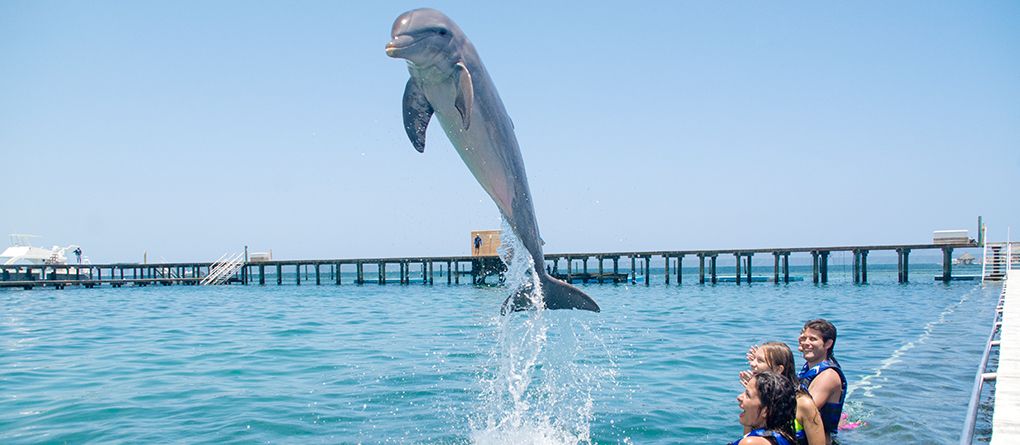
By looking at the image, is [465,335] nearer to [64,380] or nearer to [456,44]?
[64,380]

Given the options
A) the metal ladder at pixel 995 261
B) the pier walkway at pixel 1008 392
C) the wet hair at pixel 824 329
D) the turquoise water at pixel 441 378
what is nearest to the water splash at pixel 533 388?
the turquoise water at pixel 441 378

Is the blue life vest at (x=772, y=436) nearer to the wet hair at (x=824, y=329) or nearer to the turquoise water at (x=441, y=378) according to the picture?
the wet hair at (x=824, y=329)

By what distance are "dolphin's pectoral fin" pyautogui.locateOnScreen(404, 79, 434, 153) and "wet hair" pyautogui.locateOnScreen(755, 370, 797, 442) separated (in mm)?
2689

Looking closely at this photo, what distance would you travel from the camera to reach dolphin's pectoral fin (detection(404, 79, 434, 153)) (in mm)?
5109

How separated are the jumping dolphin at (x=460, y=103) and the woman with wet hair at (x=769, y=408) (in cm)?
233

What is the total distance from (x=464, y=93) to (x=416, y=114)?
1.62ft

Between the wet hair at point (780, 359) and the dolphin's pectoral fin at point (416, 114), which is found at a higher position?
the dolphin's pectoral fin at point (416, 114)

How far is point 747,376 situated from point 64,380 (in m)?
10.1

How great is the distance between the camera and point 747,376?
408 centimetres

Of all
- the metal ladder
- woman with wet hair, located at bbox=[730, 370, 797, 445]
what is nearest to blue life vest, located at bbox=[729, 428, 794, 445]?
woman with wet hair, located at bbox=[730, 370, 797, 445]

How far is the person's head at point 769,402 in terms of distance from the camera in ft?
12.0

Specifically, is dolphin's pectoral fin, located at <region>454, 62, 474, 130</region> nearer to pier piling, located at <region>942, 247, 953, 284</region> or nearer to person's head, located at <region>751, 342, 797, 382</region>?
person's head, located at <region>751, 342, 797, 382</region>

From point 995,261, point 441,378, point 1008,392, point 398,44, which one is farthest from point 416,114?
point 995,261

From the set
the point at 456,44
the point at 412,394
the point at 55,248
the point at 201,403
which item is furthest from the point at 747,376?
the point at 55,248
